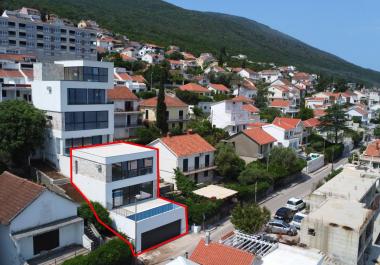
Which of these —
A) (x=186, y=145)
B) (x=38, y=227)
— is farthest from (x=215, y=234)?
(x=38, y=227)

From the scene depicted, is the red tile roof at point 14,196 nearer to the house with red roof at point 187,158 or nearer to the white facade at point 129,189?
the white facade at point 129,189

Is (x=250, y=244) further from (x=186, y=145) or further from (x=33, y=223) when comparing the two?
(x=186, y=145)

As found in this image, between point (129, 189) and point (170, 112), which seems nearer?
point (129, 189)

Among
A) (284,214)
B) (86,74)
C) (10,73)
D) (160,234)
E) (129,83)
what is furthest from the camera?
(129,83)

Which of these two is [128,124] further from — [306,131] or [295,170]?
[306,131]

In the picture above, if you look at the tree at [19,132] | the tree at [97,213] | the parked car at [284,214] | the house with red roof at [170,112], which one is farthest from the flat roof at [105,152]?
the house with red roof at [170,112]

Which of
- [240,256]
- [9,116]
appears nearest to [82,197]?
[9,116]

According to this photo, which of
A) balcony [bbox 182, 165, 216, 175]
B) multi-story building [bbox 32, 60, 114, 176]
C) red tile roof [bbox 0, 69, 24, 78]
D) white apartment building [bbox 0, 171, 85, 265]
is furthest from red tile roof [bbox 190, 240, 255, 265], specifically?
red tile roof [bbox 0, 69, 24, 78]
